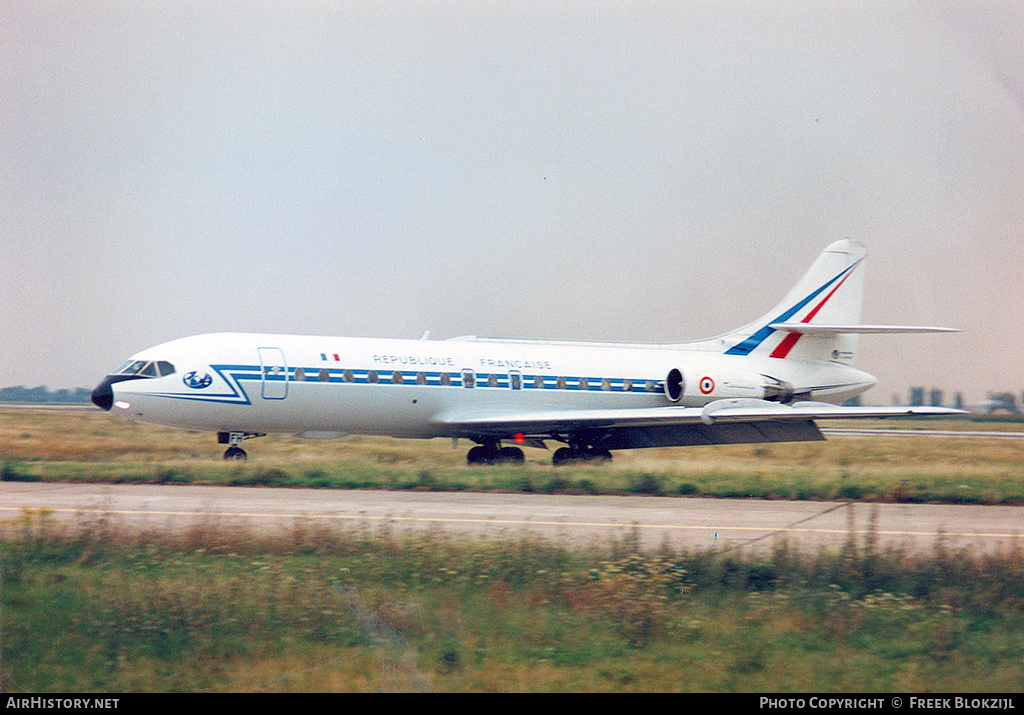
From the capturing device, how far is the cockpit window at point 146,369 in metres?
21.2

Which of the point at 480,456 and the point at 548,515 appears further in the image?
the point at 480,456

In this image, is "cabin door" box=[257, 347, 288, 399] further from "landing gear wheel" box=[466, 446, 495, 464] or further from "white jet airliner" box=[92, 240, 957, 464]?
"landing gear wheel" box=[466, 446, 495, 464]

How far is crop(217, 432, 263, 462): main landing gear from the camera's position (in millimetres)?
22516

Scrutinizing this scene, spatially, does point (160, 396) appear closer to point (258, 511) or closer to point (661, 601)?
point (258, 511)

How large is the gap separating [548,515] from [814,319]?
16.3 metres

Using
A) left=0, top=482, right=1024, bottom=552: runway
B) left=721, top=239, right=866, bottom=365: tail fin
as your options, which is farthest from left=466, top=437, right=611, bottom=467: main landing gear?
left=0, top=482, right=1024, bottom=552: runway

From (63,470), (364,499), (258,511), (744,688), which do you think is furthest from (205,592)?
(63,470)

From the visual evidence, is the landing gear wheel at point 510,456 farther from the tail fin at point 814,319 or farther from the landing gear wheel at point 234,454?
the tail fin at point 814,319

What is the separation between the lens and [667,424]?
2364 cm

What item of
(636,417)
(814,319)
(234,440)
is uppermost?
(814,319)

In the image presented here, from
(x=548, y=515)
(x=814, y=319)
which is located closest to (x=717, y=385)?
(x=814, y=319)

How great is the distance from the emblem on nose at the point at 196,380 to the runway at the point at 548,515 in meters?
3.33

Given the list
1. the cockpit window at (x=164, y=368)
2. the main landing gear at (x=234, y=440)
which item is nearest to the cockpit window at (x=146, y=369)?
the cockpit window at (x=164, y=368)

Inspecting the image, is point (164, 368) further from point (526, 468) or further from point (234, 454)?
point (526, 468)
